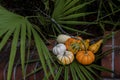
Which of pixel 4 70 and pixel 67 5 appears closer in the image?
pixel 4 70

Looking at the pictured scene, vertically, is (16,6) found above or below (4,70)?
above

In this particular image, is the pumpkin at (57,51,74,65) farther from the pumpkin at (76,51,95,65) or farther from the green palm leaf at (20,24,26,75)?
the green palm leaf at (20,24,26,75)

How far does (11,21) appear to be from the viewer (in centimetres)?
194

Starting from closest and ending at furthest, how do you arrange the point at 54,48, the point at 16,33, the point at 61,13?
the point at 16,33 < the point at 54,48 < the point at 61,13

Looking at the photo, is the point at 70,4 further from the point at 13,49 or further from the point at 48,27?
the point at 13,49

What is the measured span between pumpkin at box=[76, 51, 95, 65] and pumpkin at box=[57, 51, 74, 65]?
0.14ft

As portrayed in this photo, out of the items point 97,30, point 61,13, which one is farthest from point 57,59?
point 97,30

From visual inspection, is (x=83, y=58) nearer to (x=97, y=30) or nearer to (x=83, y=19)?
(x=97, y=30)

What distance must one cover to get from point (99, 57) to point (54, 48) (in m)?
0.27

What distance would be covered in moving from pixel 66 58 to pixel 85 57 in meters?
0.11

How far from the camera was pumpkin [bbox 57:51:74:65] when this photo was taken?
72.9 inches

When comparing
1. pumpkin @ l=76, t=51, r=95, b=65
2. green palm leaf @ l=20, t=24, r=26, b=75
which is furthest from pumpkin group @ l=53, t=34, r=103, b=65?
green palm leaf @ l=20, t=24, r=26, b=75

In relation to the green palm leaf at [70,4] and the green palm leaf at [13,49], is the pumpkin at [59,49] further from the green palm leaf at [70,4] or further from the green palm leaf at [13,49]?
the green palm leaf at [70,4]

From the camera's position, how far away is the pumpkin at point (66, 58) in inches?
72.9
